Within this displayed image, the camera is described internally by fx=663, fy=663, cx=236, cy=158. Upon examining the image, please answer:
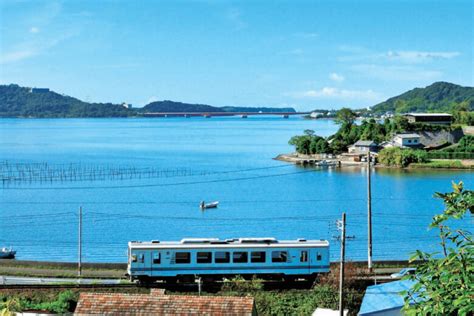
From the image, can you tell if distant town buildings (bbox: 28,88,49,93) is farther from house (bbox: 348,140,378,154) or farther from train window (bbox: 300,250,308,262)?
train window (bbox: 300,250,308,262)

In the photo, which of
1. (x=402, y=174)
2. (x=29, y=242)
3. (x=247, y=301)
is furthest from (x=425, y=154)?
(x=247, y=301)

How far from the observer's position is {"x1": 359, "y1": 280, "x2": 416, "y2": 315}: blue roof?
9.09 metres

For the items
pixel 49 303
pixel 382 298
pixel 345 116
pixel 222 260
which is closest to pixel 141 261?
pixel 222 260

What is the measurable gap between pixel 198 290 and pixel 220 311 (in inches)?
165

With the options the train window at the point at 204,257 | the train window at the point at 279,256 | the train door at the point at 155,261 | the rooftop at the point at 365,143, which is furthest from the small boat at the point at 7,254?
the rooftop at the point at 365,143

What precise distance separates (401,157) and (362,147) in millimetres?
4525

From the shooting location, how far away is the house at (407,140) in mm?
48250

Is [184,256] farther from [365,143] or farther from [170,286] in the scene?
[365,143]

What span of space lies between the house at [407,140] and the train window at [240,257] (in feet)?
123

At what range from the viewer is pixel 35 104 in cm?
17588

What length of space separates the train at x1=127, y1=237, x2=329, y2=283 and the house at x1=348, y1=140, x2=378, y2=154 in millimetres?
35672

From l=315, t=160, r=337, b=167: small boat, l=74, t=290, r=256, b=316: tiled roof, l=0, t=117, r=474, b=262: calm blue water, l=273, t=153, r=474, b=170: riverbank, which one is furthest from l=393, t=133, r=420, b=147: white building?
l=74, t=290, r=256, b=316: tiled roof

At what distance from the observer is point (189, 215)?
26.1 m

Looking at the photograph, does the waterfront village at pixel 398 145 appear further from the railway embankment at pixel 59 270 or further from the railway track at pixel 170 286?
the railway track at pixel 170 286
